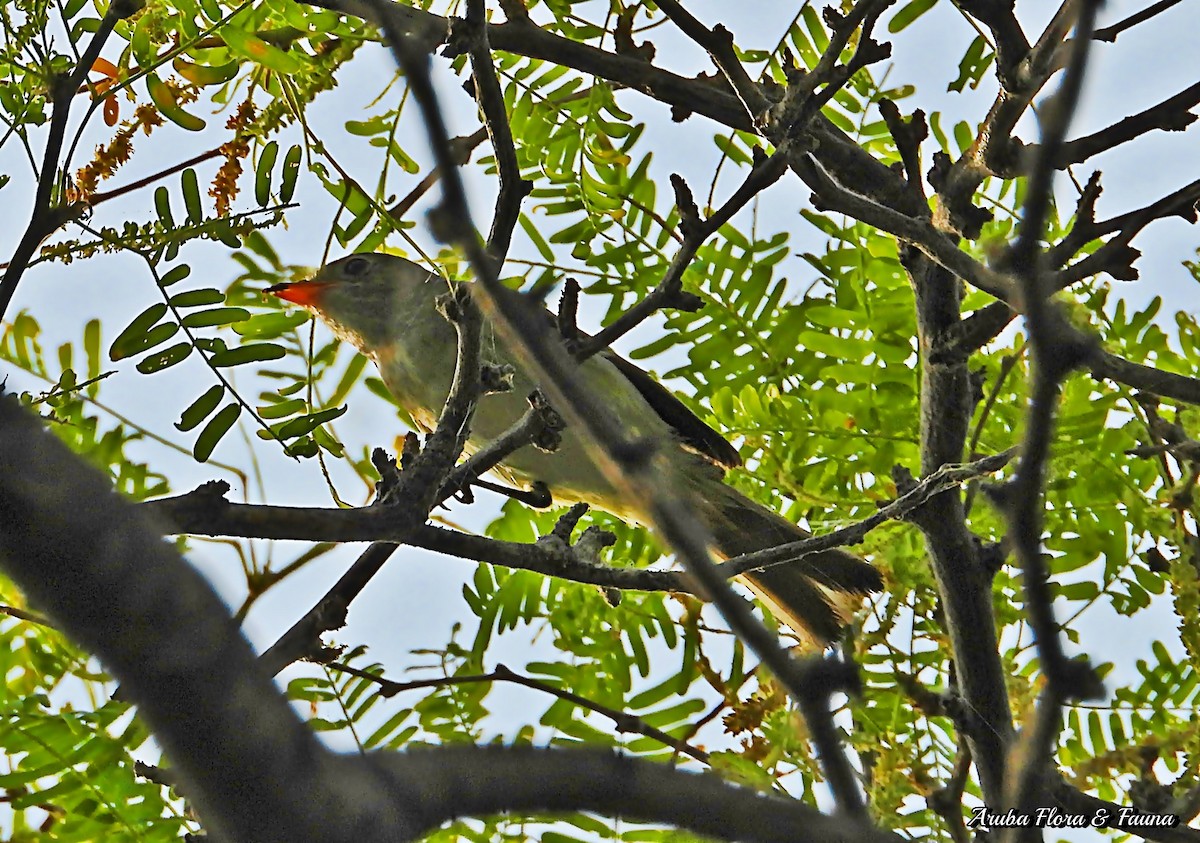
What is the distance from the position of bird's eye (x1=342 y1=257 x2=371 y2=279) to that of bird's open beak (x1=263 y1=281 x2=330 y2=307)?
0.15 metres

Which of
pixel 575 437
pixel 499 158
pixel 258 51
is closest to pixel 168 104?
pixel 258 51

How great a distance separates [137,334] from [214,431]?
0.50 feet

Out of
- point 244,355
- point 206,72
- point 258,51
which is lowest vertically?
point 244,355

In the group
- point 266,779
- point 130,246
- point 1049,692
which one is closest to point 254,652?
point 266,779

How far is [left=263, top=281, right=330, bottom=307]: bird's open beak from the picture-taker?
90.7 inches

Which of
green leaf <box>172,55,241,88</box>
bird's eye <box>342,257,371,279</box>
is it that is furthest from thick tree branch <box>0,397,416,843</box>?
bird's eye <box>342,257,371,279</box>

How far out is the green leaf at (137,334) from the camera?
155 centimetres

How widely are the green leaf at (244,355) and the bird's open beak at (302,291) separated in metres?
0.50

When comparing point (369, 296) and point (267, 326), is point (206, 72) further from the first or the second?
point (369, 296)

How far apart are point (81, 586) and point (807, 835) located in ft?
1.93

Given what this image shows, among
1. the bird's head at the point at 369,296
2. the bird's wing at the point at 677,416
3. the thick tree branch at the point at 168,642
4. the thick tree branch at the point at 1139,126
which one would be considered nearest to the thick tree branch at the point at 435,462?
the thick tree branch at the point at 168,642

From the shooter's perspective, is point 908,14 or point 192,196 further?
point 908,14

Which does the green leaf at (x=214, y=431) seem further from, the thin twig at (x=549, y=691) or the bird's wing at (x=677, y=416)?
the bird's wing at (x=677, y=416)

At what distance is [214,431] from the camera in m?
1.60
